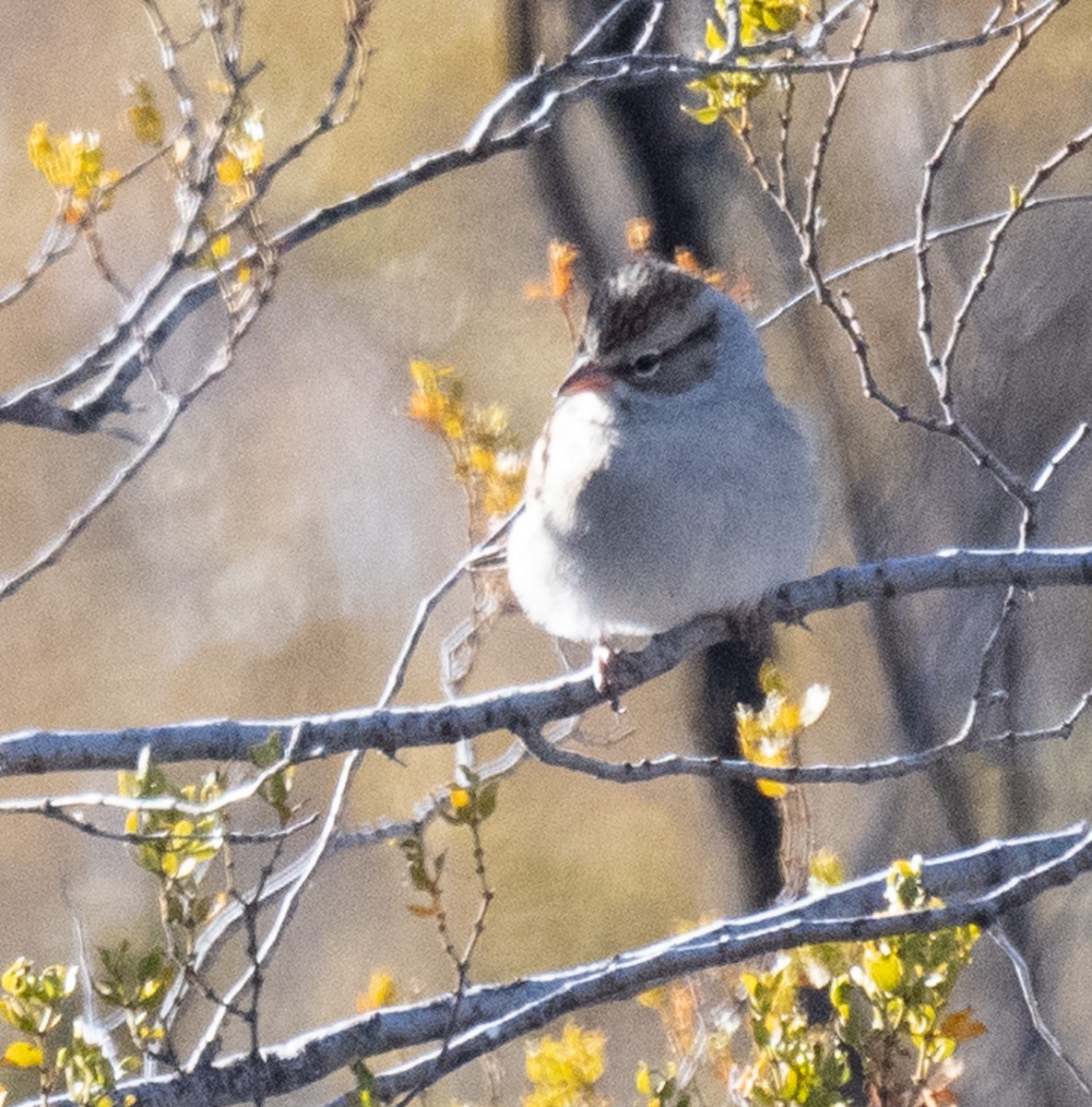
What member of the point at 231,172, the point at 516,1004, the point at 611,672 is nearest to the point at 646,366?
the point at 611,672

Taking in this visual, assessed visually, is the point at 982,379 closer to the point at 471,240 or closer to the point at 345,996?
the point at 471,240

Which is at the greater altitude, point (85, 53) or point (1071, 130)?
point (85, 53)

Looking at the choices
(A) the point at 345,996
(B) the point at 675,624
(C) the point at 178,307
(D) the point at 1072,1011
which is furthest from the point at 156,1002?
(D) the point at 1072,1011

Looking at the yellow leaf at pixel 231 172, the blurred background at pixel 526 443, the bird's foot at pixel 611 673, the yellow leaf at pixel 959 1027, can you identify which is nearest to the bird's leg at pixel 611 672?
the bird's foot at pixel 611 673

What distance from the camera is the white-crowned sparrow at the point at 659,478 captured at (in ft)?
8.50

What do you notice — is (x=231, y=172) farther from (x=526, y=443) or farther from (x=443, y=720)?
(x=526, y=443)

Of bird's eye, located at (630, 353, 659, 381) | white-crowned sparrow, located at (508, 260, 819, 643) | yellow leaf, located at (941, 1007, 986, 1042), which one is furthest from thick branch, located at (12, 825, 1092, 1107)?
bird's eye, located at (630, 353, 659, 381)

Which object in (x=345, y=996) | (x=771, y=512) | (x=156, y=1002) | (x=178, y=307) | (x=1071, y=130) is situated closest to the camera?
(x=156, y=1002)

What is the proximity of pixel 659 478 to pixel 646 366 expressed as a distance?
9.5 inches

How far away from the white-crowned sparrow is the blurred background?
159 centimetres

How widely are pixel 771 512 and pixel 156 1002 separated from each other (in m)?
1.25

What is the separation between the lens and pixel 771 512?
2.62 metres

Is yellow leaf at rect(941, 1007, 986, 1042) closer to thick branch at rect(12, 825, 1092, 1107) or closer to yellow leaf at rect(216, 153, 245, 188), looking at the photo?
thick branch at rect(12, 825, 1092, 1107)

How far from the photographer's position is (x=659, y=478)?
2.61 m
